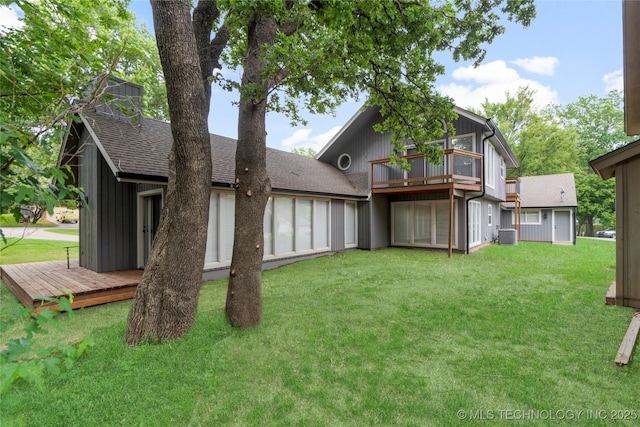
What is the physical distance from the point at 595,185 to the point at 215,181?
30.7m

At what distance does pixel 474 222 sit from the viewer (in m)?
11.8

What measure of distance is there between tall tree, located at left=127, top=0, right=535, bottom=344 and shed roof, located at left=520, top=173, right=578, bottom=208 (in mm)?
14713

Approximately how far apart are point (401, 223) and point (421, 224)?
84 cm

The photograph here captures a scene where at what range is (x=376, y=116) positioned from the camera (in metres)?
12.5

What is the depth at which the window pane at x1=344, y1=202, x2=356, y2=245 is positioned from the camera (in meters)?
11.4

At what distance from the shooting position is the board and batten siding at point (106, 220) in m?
6.92

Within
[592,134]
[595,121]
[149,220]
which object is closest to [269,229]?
[149,220]

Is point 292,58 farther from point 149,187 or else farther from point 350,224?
point 350,224

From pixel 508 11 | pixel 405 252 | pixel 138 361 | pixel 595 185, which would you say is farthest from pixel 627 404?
pixel 595 185

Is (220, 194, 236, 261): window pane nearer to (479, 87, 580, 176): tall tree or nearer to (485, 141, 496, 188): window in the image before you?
(485, 141, 496, 188): window

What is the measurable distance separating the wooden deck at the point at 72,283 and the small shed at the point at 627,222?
8.65 metres

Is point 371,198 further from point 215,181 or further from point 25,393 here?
point 25,393

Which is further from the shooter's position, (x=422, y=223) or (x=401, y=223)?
(x=401, y=223)

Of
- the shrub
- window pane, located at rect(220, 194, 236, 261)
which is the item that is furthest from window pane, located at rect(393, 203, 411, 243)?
the shrub
